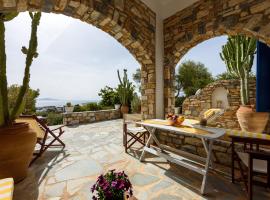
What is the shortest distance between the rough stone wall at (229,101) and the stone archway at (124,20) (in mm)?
2934

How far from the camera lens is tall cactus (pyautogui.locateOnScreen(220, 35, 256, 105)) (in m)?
4.32

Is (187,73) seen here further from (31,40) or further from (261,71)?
(31,40)

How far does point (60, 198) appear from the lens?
176 centimetres

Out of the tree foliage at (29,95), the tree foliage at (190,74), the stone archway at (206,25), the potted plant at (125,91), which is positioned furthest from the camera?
the tree foliage at (190,74)

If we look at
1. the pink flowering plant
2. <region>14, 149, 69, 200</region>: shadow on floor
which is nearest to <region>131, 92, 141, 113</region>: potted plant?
<region>14, 149, 69, 200</region>: shadow on floor

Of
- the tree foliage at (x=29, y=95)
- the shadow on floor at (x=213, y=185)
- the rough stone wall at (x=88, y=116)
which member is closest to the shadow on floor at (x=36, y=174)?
the shadow on floor at (x=213, y=185)

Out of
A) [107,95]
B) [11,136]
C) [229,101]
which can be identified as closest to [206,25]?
[11,136]

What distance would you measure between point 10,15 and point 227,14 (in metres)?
3.54

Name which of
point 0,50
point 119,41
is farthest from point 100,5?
point 0,50

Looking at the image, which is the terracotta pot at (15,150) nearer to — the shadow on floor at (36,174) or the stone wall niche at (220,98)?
the shadow on floor at (36,174)

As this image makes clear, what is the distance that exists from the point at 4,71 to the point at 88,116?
497 centimetres

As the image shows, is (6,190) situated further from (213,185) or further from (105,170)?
(213,185)

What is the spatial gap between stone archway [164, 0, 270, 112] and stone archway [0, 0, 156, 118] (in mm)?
433

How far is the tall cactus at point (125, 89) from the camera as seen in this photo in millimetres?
7613
